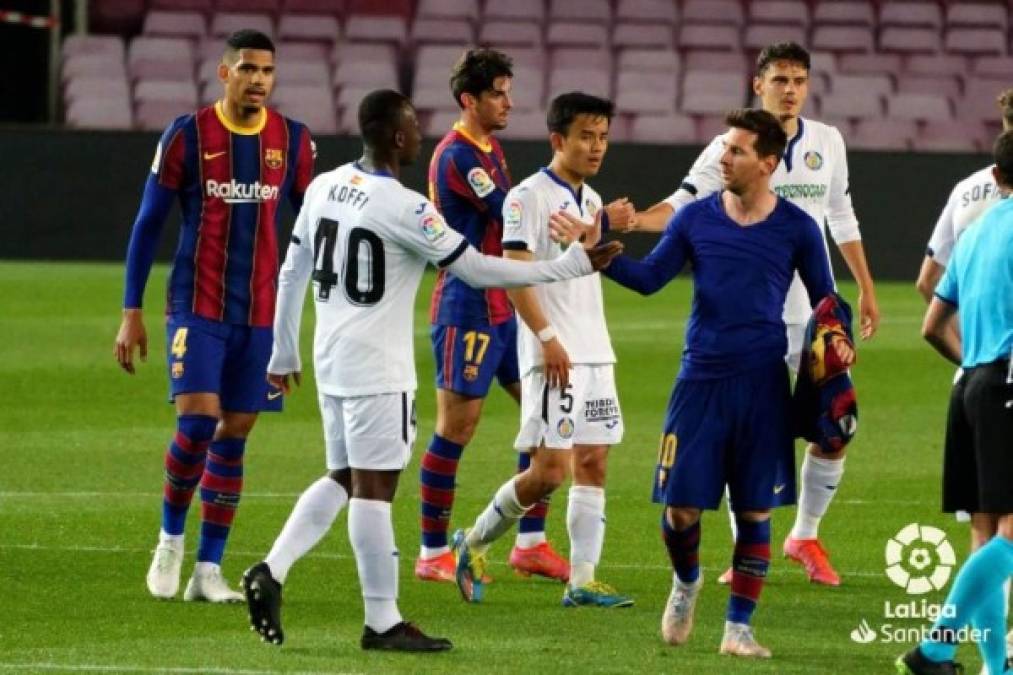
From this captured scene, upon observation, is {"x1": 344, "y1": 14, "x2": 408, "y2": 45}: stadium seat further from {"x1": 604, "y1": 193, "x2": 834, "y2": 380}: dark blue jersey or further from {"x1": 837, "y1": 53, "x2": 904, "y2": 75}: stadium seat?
{"x1": 604, "y1": 193, "x2": 834, "y2": 380}: dark blue jersey

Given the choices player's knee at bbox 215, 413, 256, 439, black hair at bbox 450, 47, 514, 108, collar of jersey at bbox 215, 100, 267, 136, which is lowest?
player's knee at bbox 215, 413, 256, 439

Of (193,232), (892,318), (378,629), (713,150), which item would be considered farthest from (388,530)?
(892,318)

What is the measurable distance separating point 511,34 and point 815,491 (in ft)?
57.5

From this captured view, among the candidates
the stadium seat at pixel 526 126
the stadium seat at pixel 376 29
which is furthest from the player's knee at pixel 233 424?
the stadium seat at pixel 376 29

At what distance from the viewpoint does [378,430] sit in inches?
297

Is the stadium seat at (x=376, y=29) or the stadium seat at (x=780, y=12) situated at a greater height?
the stadium seat at (x=780, y=12)

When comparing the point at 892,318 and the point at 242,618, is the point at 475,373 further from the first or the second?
the point at 892,318

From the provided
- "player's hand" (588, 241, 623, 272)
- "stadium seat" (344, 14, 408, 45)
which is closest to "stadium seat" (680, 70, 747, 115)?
"stadium seat" (344, 14, 408, 45)

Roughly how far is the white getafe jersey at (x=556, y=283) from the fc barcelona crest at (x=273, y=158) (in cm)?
90

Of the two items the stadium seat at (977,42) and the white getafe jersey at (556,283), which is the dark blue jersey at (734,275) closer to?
the white getafe jersey at (556,283)

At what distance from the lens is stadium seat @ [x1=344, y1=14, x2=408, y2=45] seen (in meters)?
26.5

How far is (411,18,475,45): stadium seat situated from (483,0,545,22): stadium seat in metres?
0.38

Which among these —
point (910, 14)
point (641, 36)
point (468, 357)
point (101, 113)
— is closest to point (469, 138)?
point (468, 357)

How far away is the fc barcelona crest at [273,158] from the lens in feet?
29.0
